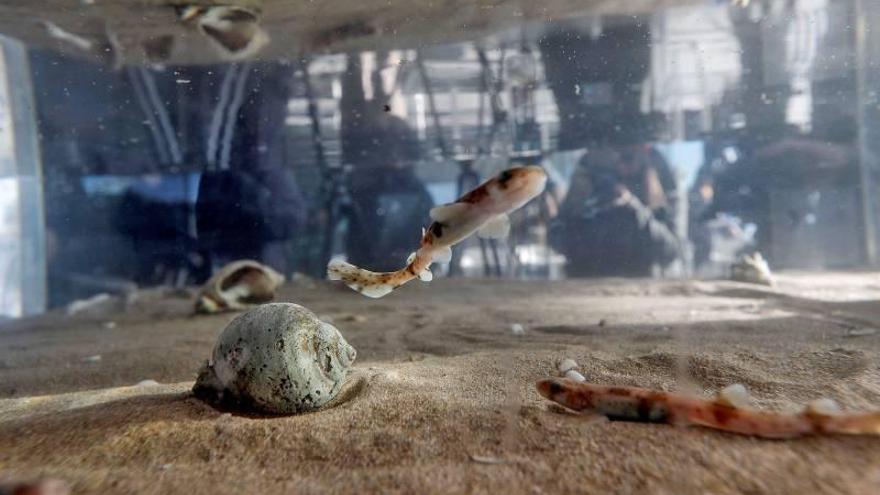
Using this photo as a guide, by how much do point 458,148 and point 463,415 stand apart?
29.3ft

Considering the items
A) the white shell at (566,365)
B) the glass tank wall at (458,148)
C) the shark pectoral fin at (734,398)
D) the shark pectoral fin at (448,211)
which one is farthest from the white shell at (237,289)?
the shark pectoral fin at (734,398)

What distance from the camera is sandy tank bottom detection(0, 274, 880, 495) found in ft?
5.46

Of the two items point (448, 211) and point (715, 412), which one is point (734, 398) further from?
point (448, 211)

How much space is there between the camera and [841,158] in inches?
423

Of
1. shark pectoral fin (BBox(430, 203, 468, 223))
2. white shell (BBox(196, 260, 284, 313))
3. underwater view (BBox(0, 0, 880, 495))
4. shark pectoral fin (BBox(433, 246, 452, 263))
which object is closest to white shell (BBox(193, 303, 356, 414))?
underwater view (BBox(0, 0, 880, 495))

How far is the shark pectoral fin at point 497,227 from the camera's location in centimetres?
240

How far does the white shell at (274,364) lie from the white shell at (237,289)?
3626mm

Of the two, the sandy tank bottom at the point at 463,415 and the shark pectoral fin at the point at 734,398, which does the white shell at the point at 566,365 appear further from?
the shark pectoral fin at the point at 734,398

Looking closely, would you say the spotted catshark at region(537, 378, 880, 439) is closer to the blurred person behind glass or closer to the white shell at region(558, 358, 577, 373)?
the white shell at region(558, 358, 577, 373)

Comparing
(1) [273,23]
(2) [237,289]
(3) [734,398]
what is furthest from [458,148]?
(3) [734,398]

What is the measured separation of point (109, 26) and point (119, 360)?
5455mm

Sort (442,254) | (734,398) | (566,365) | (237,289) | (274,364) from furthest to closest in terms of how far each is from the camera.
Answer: (237,289), (566,365), (442,254), (274,364), (734,398)

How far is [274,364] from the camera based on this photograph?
2309mm

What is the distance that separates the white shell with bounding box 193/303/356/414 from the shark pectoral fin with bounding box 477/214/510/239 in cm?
105
